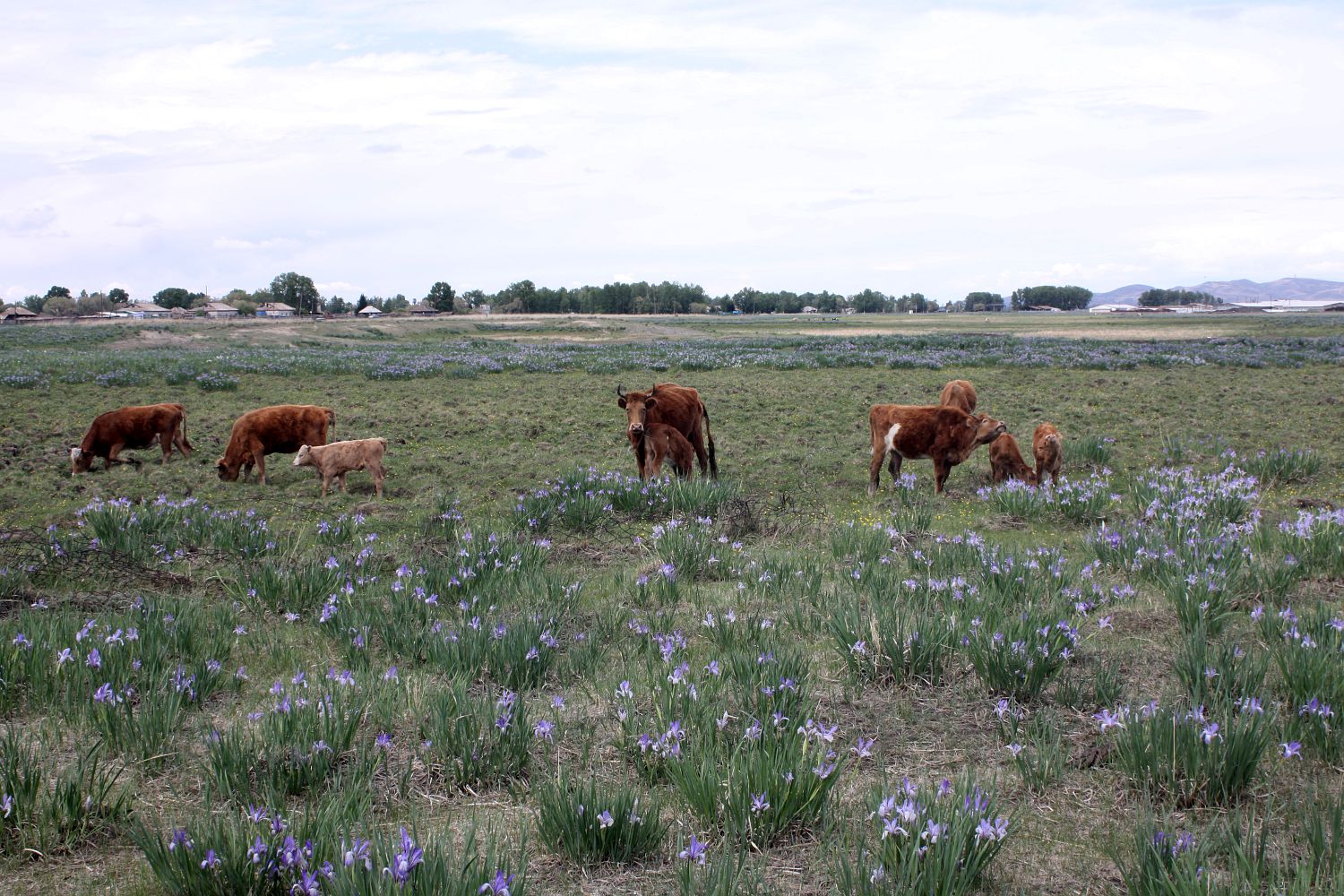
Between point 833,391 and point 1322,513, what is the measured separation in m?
17.1

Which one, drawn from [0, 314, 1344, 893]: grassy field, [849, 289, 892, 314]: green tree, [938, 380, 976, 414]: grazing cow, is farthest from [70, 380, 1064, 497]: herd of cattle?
[849, 289, 892, 314]: green tree

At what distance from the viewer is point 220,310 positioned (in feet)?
424

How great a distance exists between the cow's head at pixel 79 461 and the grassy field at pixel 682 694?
1.99m

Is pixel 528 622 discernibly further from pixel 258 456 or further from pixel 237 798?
pixel 258 456

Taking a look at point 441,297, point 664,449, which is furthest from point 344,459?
point 441,297

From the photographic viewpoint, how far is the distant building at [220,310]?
4647 inches

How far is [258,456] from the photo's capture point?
1311 centimetres

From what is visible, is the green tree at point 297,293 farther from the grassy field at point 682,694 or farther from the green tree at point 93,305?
the grassy field at point 682,694

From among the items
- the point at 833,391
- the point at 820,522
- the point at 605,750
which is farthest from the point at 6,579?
the point at 833,391

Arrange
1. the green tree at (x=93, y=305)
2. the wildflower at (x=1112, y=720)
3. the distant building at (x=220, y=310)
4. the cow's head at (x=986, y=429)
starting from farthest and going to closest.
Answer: the green tree at (x=93, y=305) < the distant building at (x=220, y=310) < the cow's head at (x=986, y=429) < the wildflower at (x=1112, y=720)

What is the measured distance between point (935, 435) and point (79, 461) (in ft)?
40.1

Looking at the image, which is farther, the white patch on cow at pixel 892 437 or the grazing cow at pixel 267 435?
the grazing cow at pixel 267 435

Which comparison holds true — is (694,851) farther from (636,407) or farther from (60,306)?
(60,306)

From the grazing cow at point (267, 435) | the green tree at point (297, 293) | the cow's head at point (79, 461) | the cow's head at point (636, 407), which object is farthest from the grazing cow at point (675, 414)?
the green tree at point (297, 293)
